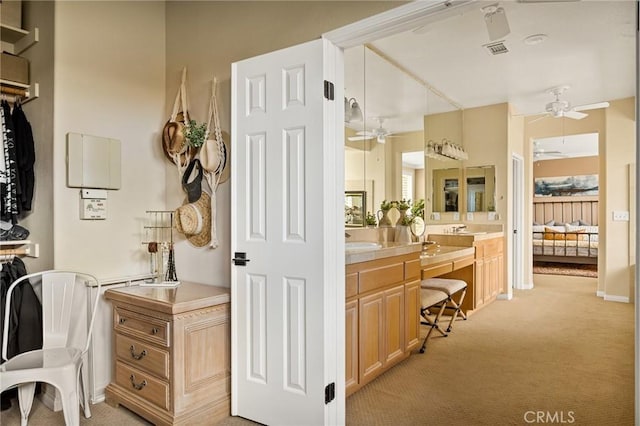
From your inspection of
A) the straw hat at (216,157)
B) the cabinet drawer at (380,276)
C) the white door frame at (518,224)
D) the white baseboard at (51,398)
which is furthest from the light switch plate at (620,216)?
the white baseboard at (51,398)

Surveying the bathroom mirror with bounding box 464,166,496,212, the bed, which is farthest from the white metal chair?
the bed

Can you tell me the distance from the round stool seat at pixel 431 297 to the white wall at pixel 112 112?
227cm

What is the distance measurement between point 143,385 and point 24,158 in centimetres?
168

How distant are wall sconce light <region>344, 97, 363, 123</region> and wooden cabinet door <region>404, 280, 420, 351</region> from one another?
165 centimetres

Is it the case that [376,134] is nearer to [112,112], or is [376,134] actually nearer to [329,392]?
[112,112]

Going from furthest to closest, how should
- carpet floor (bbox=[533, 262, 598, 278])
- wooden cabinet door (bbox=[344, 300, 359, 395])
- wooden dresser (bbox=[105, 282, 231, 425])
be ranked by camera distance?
carpet floor (bbox=[533, 262, 598, 278])
wooden cabinet door (bbox=[344, 300, 359, 395])
wooden dresser (bbox=[105, 282, 231, 425])

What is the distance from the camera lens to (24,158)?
2.71 meters

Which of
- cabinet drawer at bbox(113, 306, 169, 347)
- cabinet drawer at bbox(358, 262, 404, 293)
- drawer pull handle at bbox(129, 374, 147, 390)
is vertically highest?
cabinet drawer at bbox(358, 262, 404, 293)

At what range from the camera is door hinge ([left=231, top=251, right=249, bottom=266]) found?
2.41 metres

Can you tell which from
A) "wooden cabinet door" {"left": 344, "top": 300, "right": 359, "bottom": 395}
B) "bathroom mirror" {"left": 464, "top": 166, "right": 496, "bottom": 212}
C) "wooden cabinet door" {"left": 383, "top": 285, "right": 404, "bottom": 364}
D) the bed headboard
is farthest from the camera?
the bed headboard

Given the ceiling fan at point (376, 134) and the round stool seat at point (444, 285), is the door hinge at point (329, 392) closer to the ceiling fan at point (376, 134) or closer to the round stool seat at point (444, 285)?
the round stool seat at point (444, 285)

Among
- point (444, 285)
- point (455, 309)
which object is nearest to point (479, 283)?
point (455, 309)

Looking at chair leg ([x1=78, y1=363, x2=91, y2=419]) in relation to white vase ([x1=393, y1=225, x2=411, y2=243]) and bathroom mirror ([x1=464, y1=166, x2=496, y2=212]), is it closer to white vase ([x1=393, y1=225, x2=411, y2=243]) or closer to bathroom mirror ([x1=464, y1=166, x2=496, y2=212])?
white vase ([x1=393, y1=225, x2=411, y2=243])

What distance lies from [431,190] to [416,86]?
1620 mm
